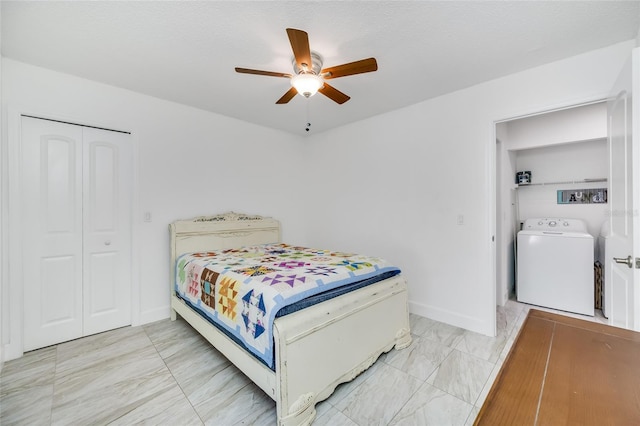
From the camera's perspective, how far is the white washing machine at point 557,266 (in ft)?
9.65

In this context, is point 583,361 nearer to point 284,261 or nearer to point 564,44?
point 284,261

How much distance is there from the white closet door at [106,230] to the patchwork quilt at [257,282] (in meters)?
0.58

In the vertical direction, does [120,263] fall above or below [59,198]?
below

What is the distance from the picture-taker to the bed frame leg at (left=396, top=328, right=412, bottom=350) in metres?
2.26

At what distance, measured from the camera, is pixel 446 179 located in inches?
111

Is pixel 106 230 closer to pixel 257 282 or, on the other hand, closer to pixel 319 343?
pixel 257 282

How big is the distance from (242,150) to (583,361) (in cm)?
366

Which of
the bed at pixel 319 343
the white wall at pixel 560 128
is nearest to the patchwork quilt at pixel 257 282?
the bed at pixel 319 343

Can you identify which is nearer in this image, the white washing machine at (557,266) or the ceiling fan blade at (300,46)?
the ceiling fan blade at (300,46)

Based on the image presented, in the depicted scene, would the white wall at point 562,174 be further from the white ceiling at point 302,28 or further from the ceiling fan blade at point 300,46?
the ceiling fan blade at point 300,46

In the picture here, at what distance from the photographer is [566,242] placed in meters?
3.05

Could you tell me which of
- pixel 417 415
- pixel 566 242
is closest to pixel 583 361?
pixel 417 415

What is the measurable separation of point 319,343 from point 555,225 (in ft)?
12.0

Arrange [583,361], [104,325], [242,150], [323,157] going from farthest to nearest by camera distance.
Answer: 1. [323,157]
2. [242,150]
3. [104,325]
4. [583,361]
